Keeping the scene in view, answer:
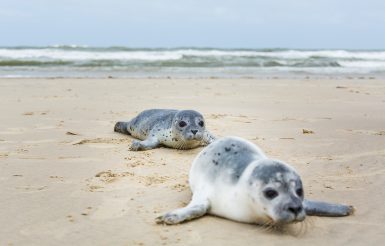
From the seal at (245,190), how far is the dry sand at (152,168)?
89 mm

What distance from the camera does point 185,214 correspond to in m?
3.52

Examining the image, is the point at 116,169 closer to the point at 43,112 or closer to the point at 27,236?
the point at 27,236

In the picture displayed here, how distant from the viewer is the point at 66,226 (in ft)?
11.4

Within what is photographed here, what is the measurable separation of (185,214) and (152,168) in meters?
1.61

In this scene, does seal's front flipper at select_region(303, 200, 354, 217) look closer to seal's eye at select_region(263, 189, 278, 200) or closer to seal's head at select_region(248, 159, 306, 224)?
seal's head at select_region(248, 159, 306, 224)

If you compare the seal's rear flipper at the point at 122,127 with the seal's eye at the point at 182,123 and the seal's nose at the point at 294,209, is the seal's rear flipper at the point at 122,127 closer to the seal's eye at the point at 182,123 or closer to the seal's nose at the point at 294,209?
the seal's eye at the point at 182,123

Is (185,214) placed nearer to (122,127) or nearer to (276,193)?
(276,193)

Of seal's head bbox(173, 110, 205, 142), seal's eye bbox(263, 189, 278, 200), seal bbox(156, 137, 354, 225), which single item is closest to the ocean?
seal's head bbox(173, 110, 205, 142)

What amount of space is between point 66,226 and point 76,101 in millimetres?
7362

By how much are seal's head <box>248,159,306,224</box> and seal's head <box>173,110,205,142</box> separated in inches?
97.7

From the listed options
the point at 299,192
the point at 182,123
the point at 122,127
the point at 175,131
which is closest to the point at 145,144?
the point at 175,131

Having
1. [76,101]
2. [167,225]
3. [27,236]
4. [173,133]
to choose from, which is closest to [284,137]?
[173,133]

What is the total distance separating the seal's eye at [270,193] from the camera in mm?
3222

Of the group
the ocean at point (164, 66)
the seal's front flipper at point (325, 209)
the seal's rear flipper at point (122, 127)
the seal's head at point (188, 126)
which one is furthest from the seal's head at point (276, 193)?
the ocean at point (164, 66)
